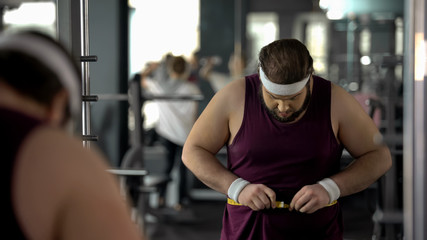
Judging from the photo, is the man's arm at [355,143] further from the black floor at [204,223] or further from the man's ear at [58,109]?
the black floor at [204,223]

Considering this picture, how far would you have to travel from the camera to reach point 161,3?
7.84m

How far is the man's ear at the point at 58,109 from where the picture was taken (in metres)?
0.65

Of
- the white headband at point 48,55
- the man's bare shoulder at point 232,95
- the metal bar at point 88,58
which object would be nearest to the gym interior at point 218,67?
the metal bar at point 88,58

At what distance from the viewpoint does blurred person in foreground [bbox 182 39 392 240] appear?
168 cm

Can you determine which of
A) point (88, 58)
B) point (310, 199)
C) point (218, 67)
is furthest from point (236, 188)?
point (218, 67)

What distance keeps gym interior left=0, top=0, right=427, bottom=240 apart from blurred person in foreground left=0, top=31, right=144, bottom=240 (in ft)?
0.49

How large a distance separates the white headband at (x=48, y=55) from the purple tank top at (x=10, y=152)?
71mm

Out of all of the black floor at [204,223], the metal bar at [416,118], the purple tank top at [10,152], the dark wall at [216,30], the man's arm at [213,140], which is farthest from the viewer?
the dark wall at [216,30]

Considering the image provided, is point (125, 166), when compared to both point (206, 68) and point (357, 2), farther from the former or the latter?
point (357, 2)

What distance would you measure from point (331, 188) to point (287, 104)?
10.4 inches

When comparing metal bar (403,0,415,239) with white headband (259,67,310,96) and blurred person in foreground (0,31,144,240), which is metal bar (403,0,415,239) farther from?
blurred person in foreground (0,31,144,240)

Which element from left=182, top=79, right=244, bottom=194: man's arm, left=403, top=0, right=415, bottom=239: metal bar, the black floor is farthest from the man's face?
the black floor

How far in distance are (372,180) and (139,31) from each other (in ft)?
20.4

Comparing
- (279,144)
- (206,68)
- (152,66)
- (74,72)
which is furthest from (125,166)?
(74,72)
